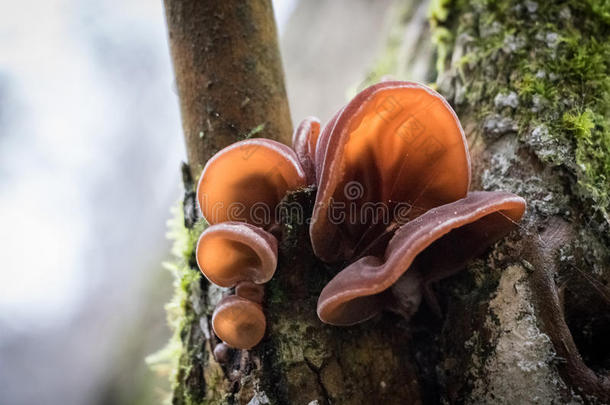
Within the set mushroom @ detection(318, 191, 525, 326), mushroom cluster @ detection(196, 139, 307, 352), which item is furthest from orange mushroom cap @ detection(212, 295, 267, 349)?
mushroom @ detection(318, 191, 525, 326)

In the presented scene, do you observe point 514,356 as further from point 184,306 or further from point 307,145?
point 184,306

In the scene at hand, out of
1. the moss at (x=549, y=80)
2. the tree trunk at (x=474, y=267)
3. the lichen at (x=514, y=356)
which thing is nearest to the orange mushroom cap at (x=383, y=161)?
the tree trunk at (x=474, y=267)

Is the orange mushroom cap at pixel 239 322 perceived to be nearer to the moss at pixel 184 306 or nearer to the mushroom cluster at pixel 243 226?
the mushroom cluster at pixel 243 226

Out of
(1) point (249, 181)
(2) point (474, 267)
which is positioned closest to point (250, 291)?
(1) point (249, 181)

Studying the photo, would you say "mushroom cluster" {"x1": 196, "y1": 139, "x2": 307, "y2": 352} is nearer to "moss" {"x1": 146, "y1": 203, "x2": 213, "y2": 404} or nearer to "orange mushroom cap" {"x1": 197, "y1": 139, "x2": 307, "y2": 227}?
"orange mushroom cap" {"x1": 197, "y1": 139, "x2": 307, "y2": 227}

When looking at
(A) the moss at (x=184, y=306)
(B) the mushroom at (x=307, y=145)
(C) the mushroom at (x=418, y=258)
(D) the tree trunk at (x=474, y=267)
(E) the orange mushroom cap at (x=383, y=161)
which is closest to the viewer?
(C) the mushroom at (x=418, y=258)

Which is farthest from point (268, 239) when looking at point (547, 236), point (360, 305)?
point (547, 236)

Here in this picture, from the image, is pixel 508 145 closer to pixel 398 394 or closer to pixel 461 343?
pixel 461 343

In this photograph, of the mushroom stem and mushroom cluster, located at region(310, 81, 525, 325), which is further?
the mushroom stem
